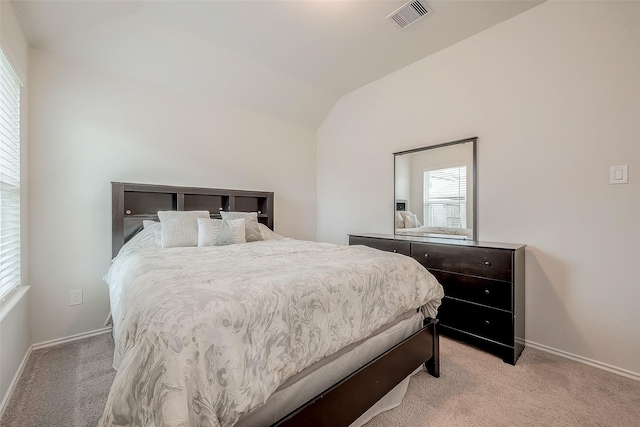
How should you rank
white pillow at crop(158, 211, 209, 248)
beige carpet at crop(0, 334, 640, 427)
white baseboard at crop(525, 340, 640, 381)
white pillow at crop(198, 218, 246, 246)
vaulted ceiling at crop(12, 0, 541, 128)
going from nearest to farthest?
beige carpet at crop(0, 334, 640, 427)
white baseboard at crop(525, 340, 640, 381)
vaulted ceiling at crop(12, 0, 541, 128)
white pillow at crop(158, 211, 209, 248)
white pillow at crop(198, 218, 246, 246)

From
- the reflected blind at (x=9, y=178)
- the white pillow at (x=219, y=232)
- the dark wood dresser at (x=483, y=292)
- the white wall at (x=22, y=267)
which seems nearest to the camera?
the white wall at (x=22, y=267)

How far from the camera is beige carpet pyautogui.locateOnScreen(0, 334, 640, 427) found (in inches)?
56.5

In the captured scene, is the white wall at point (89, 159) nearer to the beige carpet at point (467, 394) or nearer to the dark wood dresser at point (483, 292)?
the beige carpet at point (467, 394)

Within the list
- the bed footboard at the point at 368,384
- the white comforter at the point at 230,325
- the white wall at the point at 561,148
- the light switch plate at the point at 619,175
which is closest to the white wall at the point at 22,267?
the white comforter at the point at 230,325

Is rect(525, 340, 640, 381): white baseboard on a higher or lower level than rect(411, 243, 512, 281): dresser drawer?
lower

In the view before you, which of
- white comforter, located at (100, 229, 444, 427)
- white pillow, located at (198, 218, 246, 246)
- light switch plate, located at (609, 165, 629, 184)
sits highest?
light switch plate, located at (609, 165, 629, 184)

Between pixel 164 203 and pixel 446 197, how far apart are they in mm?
2923

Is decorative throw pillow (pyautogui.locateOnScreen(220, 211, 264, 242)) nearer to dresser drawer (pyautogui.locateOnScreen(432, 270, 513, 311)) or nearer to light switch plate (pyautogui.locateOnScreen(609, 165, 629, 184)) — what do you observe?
dresser drawer (pyautogui.locateOnScreen(432, 270, 513, 311))

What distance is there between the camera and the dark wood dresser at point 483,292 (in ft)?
6.58

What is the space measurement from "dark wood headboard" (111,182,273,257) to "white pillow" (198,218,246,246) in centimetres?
57

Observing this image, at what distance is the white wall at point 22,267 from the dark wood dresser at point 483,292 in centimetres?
293

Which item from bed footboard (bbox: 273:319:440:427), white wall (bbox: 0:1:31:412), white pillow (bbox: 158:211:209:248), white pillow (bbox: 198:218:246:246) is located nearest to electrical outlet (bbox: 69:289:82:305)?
white wall (bbox: 0:1:31:412)

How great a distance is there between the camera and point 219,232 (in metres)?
2.51

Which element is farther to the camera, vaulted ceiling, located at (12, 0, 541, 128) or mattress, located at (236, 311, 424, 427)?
vaulted ceiling, located at (12, 0, 541, 128)
